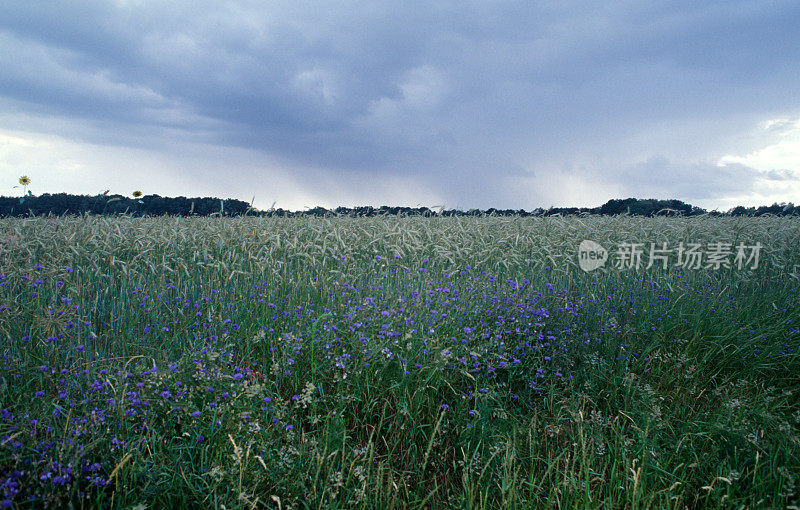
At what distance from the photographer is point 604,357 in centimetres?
359

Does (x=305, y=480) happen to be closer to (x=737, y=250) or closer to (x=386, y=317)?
(x=386, y=317)

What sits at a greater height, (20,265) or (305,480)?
(20,265)

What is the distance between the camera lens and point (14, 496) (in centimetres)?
183

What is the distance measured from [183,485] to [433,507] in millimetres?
1190

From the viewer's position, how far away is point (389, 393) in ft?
9.16

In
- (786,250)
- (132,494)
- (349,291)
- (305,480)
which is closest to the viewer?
(132,494)

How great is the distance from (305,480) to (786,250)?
777 centimetres

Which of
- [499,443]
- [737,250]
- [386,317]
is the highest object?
[737,250]

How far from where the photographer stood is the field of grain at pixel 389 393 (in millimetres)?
2131

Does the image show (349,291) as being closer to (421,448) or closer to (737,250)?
(421,448)

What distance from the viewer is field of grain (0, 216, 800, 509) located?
6.99 feet

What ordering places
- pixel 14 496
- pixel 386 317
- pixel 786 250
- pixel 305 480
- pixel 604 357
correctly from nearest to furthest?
1. pixel 14 496
2. pixel 305 480
3. pixel 386 317
4. pixel 604 357
5. pixel 786 250

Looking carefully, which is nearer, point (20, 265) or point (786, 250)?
point (20, 265)

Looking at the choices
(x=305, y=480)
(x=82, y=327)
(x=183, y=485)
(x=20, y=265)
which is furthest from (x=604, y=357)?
(x=20, y=265)
